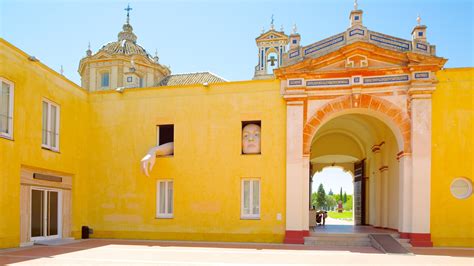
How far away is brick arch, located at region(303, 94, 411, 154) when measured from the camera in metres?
15.5

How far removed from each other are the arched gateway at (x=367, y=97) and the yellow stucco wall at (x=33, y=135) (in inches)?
315

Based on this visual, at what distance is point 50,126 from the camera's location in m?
15.7

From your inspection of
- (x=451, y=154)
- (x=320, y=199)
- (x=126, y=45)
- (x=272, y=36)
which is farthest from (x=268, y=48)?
(x=320, y=199)

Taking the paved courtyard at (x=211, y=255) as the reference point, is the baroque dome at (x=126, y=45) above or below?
above

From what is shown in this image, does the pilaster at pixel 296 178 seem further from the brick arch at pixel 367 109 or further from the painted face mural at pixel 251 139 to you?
the painted face mural at pixel 251 139

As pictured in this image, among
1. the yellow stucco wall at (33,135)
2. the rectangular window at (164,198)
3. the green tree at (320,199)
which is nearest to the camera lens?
the yellow stucco wall at (33,135)

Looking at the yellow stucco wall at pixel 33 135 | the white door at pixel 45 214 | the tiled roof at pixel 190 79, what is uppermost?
the tiled roof at pixel 190 79

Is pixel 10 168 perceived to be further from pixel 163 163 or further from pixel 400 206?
pixel 400 206

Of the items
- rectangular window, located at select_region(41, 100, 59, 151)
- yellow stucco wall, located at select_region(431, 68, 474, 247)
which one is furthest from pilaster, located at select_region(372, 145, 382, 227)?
rectangular window, located at select_region(41, 100, 59, 151)

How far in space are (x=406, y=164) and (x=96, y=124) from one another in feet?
39.3

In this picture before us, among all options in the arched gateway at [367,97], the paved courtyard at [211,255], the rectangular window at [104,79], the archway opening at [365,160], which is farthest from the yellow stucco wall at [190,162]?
the rectangular window at [104,79]

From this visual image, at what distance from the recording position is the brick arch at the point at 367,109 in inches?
611

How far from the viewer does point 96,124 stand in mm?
18219

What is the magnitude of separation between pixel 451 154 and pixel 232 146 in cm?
760
